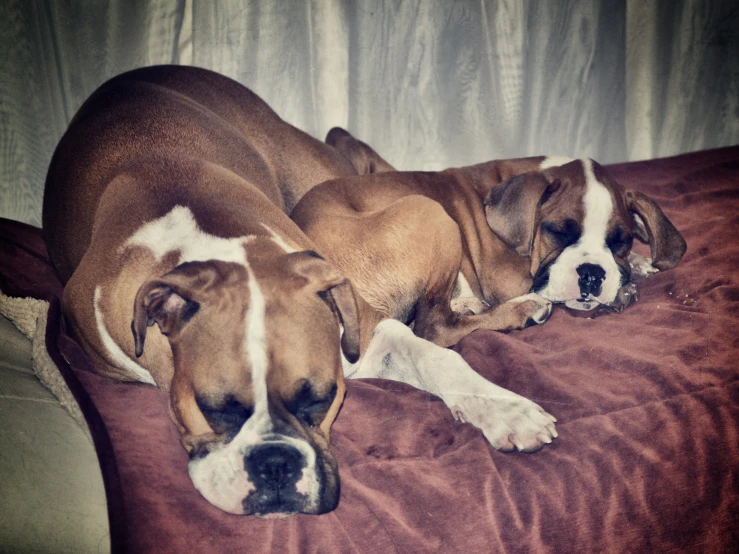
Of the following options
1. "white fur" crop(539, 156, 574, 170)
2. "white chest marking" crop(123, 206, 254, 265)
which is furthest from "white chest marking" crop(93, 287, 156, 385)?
"white fur" crop(539, 156, 574, 170)

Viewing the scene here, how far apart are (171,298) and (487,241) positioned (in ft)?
6.46

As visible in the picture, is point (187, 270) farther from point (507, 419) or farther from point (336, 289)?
point (507, 419)

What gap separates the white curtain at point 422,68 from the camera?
3.74 meters

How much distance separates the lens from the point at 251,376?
6.13 ft

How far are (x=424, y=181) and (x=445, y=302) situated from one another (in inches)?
31.0

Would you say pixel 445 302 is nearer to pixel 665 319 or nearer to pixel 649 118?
pixel 665 319

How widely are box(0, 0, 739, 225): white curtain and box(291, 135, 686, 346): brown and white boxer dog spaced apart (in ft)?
2.64

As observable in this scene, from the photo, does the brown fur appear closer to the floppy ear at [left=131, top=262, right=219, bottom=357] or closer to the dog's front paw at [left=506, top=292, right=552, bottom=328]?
the floppy ear at [left=131, top=262, right=219, bottom=357]

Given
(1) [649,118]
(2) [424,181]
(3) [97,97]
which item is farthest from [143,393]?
(1) [649,118]

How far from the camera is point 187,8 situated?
148 inches

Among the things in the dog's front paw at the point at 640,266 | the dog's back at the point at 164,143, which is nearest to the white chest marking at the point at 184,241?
the dog's back at the point at 164,143

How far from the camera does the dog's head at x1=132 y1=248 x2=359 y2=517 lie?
73.7 inches

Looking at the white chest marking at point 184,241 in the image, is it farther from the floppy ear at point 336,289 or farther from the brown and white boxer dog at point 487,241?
the brown and white boxer dog at point 487,241

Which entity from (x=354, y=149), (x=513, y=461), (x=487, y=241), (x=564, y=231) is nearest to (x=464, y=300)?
(x=487, y=241)
